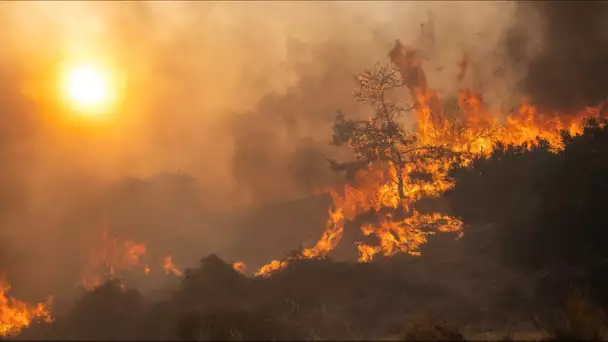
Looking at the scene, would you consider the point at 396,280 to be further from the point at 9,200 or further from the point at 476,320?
the point at 9,200

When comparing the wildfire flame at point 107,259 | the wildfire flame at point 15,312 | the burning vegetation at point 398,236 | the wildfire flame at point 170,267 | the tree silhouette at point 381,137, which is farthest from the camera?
the wildfire flame at point 170,267

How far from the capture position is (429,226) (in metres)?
38.2

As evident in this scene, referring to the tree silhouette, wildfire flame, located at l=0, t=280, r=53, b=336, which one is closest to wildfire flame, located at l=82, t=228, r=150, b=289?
wildfire flame, located at l=0, t=280, r=53, b=336

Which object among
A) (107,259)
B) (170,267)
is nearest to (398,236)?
(107,259)

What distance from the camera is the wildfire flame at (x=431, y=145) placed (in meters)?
38.9

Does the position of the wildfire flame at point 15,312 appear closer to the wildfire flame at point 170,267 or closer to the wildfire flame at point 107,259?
the wildfire flame at point 107,259

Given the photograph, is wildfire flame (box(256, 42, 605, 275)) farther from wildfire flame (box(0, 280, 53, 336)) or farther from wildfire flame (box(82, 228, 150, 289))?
wildfire flame (box(0, 280, 53, 336))

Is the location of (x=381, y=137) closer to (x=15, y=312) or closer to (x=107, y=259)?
(x=107, y=259)

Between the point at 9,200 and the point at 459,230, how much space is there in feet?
147

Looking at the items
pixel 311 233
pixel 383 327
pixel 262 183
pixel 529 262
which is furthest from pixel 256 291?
pixel 262 183

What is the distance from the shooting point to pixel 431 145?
44.0 metres

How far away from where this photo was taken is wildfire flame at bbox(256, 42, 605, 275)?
3891 centimetres

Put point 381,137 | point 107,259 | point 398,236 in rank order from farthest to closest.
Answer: point 381,137
point 107,259
point 398,236

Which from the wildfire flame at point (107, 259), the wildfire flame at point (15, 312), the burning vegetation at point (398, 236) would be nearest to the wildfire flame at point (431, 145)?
the burning vegetation at point (398, 236)
